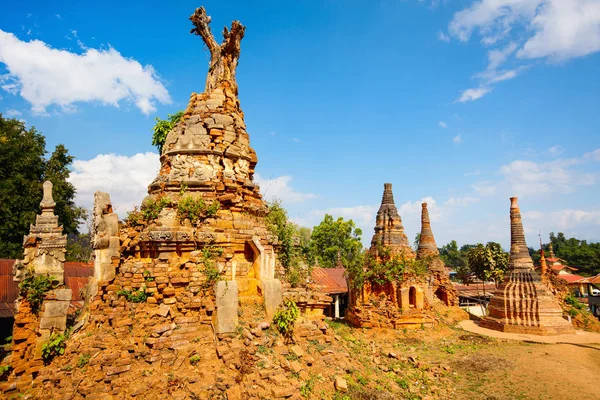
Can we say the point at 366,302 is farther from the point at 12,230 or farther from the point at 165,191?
the point at 12,230

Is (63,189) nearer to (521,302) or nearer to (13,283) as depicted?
(13,283)

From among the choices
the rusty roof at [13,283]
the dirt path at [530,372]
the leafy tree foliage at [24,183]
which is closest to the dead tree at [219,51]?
the rusty roof at [13,283]

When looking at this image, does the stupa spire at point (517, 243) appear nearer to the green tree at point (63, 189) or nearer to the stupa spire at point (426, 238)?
the stupa spire at point (426, 238)

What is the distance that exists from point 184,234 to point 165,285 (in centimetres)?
122

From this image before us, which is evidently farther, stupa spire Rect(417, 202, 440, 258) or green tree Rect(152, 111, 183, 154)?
stupa spire Rect(417, 202, 440, 258)

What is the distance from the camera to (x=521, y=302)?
76.6ft

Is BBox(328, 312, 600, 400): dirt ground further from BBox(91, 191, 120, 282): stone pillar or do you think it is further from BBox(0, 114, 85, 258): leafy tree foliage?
BBox(0, 114, 85, 258): leafy tree foliage

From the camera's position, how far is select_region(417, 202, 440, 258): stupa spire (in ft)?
101

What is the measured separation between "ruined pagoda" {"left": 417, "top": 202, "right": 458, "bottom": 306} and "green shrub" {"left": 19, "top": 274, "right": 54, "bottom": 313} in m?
25.7

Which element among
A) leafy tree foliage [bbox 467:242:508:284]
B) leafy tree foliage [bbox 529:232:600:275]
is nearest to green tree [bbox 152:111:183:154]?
leafy tree foliage [bbox 467:242:508:284]

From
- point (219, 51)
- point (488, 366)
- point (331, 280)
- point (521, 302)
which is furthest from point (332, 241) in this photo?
point (219, 51)

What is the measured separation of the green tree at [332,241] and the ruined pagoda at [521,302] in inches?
859

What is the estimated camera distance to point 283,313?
28.1 ft

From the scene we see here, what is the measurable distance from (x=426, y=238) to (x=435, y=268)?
2.53 metres
